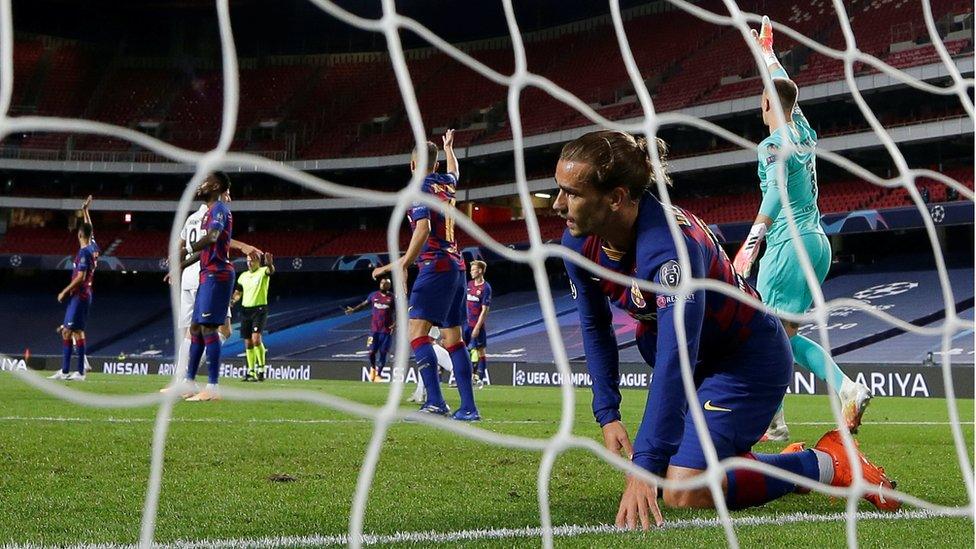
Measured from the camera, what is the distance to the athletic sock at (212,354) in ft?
25.4

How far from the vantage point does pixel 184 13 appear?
32.4m

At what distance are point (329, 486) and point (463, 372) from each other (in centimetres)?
293

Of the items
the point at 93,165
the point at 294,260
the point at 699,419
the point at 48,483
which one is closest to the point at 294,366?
the point at 294,260

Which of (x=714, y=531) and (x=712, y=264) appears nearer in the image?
(x=714, y=531)

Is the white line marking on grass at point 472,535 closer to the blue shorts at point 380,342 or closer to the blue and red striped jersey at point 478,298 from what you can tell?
the blue and red striped jersey at point 478,298

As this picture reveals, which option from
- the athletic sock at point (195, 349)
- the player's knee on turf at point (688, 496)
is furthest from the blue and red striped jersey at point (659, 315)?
the athletic sock at point (195, 349)

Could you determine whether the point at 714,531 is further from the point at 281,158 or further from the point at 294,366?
the point at 281,158

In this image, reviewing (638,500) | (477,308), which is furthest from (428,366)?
(477,308)

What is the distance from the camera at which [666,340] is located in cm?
253

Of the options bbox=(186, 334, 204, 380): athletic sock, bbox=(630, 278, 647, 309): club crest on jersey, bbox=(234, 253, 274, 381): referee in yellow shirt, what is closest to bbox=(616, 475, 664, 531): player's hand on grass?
bbox=(630, 278, 647, 309): club crest on jersey

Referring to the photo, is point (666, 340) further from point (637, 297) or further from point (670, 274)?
point (637, 297)

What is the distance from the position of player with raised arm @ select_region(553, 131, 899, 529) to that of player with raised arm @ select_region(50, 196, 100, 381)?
8104 millimetres

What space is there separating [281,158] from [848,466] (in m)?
27.9

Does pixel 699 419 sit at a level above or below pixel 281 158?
below
